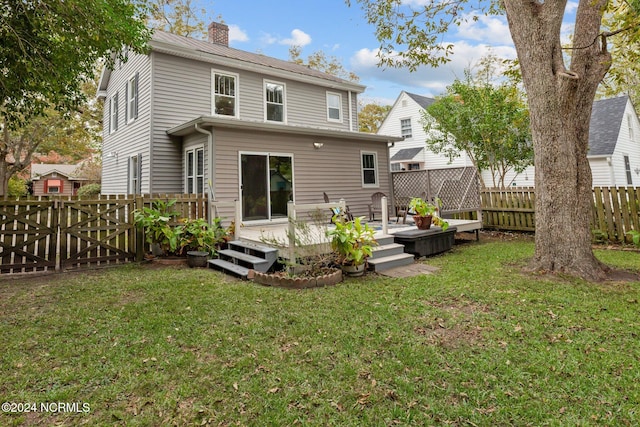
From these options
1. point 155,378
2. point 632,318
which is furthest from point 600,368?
point 155,378

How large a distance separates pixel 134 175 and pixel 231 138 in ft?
16.0

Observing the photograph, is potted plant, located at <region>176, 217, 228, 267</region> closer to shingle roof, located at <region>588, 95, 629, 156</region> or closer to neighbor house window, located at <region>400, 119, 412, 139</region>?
shingle roof, located at <region>588, 95, 629, 156</region>

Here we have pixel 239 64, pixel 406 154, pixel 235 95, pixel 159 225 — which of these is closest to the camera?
pixel 159 225

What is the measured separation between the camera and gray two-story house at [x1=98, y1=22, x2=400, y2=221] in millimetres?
8543

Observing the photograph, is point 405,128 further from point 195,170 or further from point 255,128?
point 195,170

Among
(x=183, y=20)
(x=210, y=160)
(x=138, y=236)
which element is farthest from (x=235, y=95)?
(x=183, y=20)

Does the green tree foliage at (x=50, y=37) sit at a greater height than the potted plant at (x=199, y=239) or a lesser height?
greater

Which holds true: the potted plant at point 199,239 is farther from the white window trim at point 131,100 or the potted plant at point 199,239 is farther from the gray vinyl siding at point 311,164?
the white window trim at point 131,100

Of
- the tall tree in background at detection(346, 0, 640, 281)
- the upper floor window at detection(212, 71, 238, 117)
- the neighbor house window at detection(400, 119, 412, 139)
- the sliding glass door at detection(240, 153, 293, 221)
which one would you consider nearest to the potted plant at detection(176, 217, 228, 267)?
the sliding glass door at detection(240, 153, 293, 221)

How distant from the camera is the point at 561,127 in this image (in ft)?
16.4

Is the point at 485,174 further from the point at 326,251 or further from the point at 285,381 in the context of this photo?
the point at 285,381

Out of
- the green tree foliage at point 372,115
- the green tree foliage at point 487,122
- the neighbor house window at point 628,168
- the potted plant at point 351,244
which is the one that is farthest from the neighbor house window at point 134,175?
the green tree foliage at point 372,115

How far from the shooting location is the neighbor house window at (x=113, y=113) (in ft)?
41.8

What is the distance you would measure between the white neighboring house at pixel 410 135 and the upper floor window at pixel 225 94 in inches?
458
